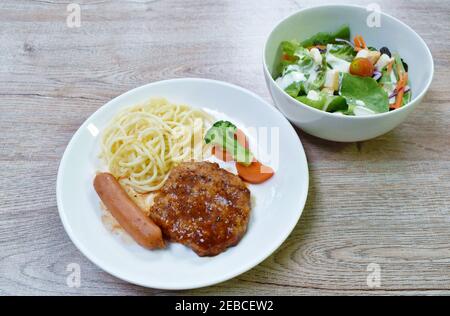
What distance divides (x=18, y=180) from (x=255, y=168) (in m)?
1.31

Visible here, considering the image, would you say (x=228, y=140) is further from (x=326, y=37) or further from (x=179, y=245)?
(x=326, y=37)

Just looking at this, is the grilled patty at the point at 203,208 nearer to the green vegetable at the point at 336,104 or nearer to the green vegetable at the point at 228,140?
the green vegetable at the point at 228,140

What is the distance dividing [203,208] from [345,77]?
1068 mm

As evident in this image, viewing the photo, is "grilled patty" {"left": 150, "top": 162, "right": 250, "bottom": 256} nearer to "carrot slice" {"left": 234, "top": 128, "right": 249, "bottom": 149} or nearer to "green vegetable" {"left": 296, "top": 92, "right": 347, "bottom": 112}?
"carrot slice" {"left": 234, "top": 128, "right": 249, "bottom": 149}

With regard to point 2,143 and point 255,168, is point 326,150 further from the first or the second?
point 2,143

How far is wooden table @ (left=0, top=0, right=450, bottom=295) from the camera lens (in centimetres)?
194

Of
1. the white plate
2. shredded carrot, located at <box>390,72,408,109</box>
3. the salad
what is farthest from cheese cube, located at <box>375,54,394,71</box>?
the white plate

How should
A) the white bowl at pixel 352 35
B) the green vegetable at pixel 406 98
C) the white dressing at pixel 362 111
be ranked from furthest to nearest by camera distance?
the green vegetable at pixel 406 98
the white dressing at pixel 362 111
the white bowl at pixel 352 35

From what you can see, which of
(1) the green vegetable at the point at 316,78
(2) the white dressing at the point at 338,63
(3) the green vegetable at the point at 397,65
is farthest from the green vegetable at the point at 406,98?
(1) the green vegetable at the point at 316,78

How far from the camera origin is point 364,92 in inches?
90.0

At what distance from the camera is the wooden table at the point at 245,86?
194 cm

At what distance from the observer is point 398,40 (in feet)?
8.21

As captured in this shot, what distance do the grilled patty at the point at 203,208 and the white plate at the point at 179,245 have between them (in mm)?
73
